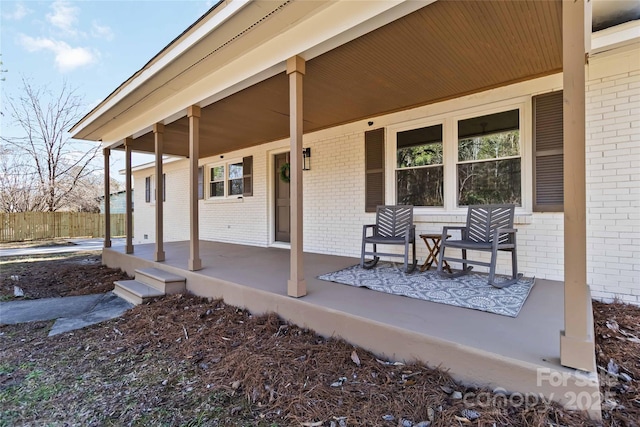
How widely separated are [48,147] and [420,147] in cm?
1995

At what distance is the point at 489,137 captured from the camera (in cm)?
379

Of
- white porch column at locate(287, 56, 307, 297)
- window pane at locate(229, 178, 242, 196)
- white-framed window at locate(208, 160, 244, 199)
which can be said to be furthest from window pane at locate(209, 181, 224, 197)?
white porch column at locate(287, 56, 307, 297)

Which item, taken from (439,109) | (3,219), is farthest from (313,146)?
(3,219)

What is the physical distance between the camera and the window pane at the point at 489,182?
142 inches

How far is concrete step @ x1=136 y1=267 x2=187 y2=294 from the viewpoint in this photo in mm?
3906

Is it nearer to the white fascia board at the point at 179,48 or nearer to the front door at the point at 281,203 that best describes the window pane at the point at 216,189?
the front door at the point at 281,203

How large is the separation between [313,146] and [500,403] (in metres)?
4.81

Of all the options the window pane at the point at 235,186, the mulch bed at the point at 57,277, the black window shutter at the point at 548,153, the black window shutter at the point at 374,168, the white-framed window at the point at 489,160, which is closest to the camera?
the black window shutter at the point at 548,153

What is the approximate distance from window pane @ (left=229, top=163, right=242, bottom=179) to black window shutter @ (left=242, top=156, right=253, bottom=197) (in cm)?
31

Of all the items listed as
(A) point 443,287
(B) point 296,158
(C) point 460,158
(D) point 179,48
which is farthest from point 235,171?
(A) point 443,287

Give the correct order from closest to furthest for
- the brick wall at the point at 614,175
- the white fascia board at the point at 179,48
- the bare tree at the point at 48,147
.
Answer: the white fascia board at the point at 179,48 → the brick wall at the point at 614,175 → the bare tree at the point at 48,147

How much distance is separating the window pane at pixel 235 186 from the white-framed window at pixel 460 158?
13.6ft

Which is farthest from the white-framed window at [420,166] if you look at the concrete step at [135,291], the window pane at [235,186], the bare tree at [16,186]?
the bare tree at [16,186]

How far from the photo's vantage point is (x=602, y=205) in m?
3.06
